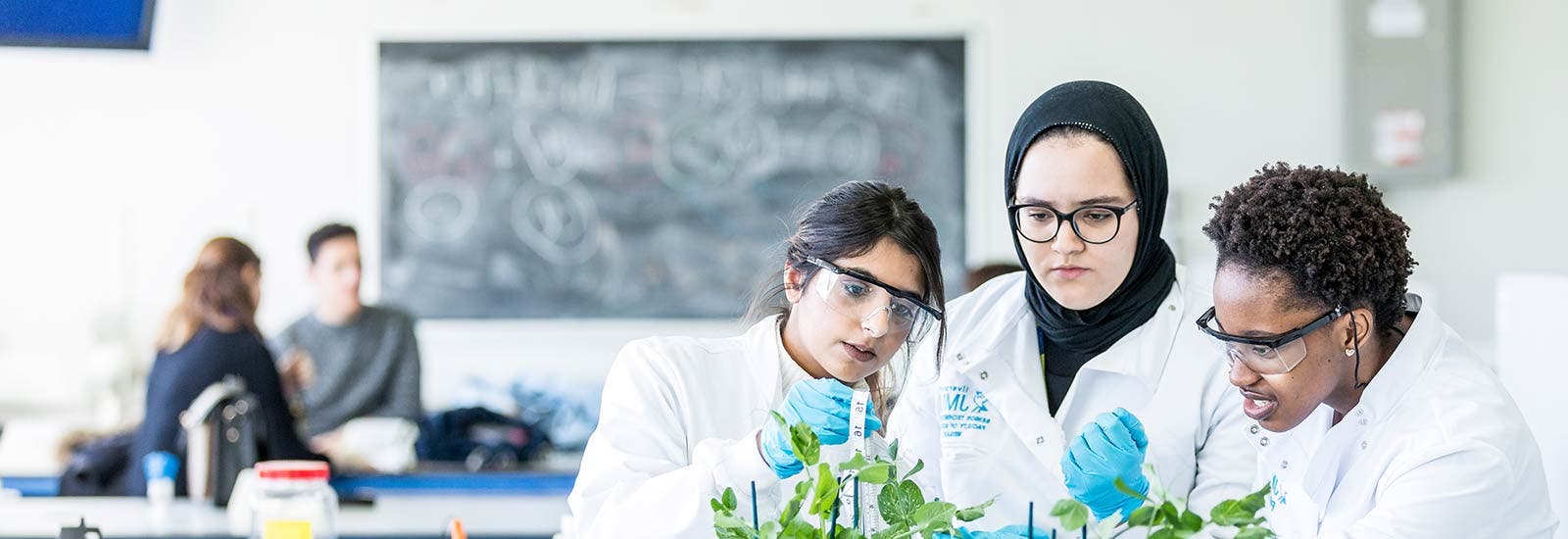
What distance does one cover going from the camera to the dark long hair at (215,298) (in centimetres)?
404

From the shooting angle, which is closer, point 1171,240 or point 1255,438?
point 1255,438

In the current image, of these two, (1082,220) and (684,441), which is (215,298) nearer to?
(684,441)

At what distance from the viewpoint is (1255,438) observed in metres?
1.74

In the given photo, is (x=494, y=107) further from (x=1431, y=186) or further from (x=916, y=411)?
(x=916, y=411)

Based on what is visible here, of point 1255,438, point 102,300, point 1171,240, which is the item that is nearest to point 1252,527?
point 1255,438

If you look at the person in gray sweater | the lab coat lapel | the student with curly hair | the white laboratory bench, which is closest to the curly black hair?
the student with curly hair

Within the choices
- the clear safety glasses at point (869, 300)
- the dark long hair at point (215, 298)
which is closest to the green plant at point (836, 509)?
the clear safety glasses at point (869, 300)

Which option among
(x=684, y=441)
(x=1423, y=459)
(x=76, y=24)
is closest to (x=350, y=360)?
(x=76, y=24)

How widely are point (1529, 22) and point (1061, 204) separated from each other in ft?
12.7

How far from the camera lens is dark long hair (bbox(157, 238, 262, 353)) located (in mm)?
4035

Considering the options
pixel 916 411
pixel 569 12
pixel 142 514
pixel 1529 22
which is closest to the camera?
pixel 916 411

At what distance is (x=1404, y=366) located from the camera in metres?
1.53

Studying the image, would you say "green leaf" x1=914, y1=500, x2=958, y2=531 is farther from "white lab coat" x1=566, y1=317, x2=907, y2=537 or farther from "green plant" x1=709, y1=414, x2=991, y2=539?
"white lab coat" x1=566, y1=317, x2=907, y2=537

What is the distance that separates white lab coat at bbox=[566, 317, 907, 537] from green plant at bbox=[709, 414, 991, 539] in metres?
0.23
